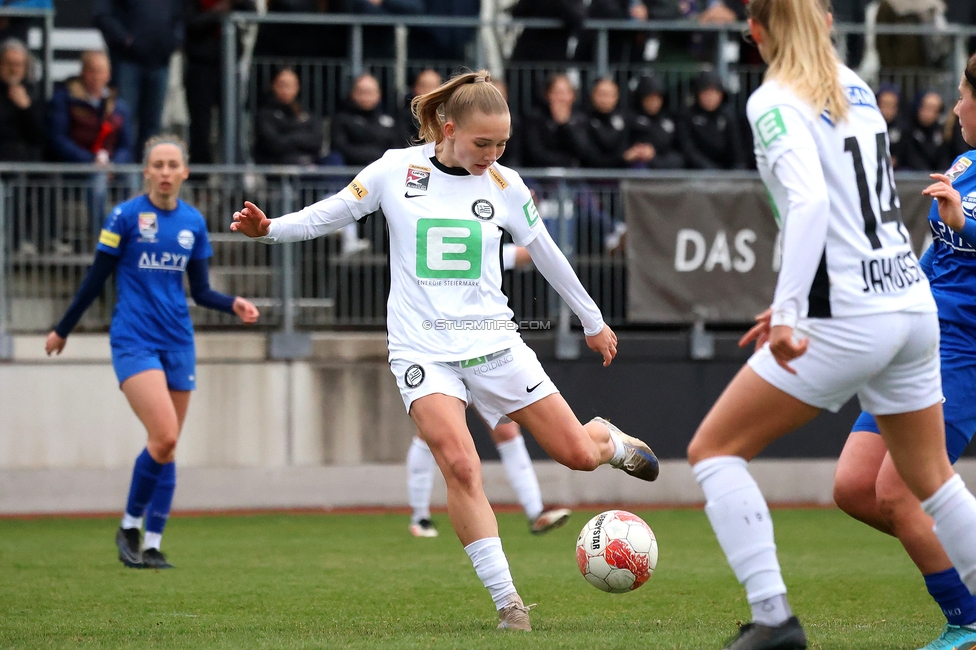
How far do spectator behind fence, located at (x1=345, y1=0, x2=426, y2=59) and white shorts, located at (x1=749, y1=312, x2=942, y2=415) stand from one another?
1110 centimetres

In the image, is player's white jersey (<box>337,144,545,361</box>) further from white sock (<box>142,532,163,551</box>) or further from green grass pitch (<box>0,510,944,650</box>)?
white sock (<box>142,532,163,551</box>)

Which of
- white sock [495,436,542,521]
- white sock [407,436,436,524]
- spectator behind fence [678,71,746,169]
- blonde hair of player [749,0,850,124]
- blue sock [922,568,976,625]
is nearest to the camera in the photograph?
blonde hair of player [749,0,850,124]

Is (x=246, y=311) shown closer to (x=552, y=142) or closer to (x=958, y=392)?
(x=958, y=392)

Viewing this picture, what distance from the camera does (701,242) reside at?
41.4 ft

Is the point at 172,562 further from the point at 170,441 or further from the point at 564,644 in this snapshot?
the point at 564,644

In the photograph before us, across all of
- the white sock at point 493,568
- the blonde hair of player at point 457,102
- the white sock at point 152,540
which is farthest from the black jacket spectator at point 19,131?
the white sock at point 493,568

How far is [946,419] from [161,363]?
4.99m

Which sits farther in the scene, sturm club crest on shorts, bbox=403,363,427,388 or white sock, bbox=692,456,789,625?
sturm club crest on shorts, bbox=403,363,427,388

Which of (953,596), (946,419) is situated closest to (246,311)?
(946,419)

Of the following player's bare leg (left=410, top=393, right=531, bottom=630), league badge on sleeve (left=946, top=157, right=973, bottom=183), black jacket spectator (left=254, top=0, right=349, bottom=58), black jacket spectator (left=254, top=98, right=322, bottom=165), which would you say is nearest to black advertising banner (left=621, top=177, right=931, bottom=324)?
black jacket spectator (left=254, top=98, right=322, bottom=165)

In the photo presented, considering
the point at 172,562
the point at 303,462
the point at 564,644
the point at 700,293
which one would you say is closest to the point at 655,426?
the point at 700,293

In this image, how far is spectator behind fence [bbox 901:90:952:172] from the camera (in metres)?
14.2

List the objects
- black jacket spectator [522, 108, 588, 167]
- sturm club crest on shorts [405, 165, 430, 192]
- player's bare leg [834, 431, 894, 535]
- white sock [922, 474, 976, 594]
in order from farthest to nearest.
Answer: black jacket spectator [522, 108, 588, 167]
sturm club crest on shorts [405, 165, 430, 192]
player's bare leg [834, 431, 894, 535]
white sock [922, 474, 976, 594]

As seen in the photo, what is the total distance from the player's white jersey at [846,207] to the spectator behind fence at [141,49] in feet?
34.9
